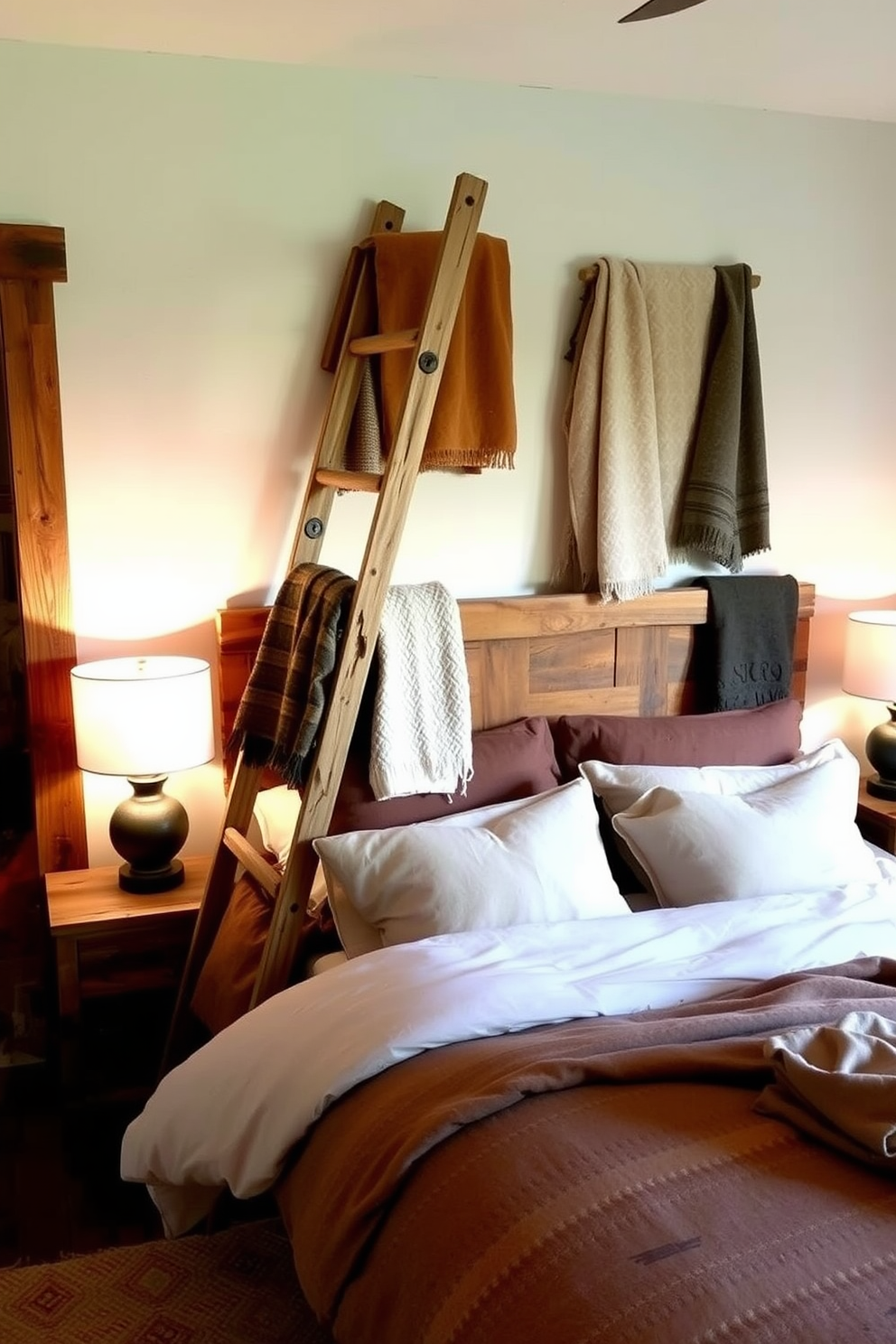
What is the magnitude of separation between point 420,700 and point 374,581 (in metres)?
0.34

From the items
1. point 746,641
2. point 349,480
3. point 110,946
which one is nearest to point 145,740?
point 110,946

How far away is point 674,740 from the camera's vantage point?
8.81 feet

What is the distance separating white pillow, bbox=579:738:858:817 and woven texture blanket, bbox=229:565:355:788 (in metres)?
0.73

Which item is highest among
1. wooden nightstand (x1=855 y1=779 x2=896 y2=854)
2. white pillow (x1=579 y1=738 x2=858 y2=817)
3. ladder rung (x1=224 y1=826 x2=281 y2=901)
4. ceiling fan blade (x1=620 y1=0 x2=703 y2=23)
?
ceiling fan blade (x1=620 y1=0 x2=703 y2=23)

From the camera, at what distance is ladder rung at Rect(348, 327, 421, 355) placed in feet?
6.97

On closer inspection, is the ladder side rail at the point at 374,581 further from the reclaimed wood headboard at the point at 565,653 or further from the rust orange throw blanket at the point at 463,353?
the reclaimed wood headboard at the point at 565,653

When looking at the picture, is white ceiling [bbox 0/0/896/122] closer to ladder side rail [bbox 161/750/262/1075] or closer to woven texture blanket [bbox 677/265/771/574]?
woven texture blanket [bbox 677/265/771/574]

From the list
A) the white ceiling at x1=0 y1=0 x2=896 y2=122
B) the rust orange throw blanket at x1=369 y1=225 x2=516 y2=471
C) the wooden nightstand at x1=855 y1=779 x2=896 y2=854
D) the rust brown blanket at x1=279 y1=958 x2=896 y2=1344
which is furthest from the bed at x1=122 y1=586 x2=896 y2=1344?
the white ceiling at x1=0 y1=0 x2=896 y2=122

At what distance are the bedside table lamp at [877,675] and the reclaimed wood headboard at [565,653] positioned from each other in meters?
0.42

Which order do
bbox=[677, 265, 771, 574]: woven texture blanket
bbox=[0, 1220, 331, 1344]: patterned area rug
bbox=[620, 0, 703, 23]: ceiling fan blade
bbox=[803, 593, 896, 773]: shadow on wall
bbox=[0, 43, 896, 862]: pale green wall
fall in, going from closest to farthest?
1. bbox=[620, 0, 703, 23]: ceiling fan blade
2. bbox=[0, 1220, 331, 1344]: patterned area rug
3. bbox=[0, 43, 896, 862]: pale green wall
4. bbox=[677, 265, 771, 574]: woven texture blanket
5. bbox=[803, 593, 896, 773]: shadow on wall

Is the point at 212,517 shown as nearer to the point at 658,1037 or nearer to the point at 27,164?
the point at 27,164

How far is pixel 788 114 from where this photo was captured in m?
2.87

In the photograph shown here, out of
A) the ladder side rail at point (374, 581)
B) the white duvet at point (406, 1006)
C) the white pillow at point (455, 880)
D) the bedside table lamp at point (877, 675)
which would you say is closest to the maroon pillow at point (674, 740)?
the bedside table lamp at point (877, 675)

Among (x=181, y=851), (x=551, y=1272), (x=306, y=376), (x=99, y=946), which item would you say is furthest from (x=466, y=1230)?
(x=306, y=376)
